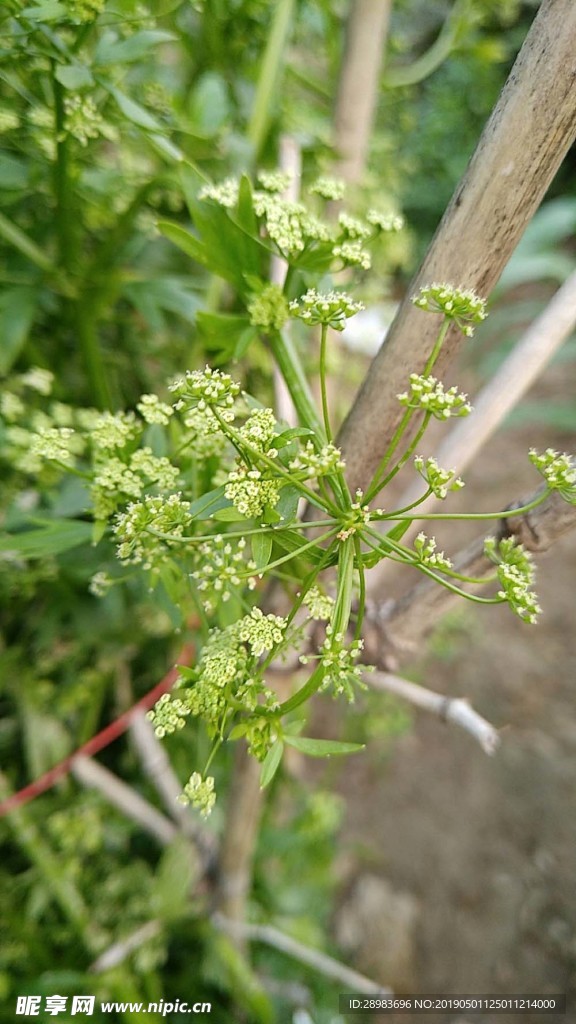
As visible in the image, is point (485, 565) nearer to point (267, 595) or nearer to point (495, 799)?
point (267, 595)

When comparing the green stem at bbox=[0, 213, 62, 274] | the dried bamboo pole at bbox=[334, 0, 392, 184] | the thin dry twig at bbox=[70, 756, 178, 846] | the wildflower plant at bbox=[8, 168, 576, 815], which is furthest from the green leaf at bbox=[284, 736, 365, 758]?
the dried bamboo pole at bbox=[334, 0, 392, 184]

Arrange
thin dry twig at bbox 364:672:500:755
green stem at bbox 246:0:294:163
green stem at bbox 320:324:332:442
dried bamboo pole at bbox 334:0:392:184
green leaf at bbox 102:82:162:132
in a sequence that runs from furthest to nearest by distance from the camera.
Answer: dried bamboo pole at bbox 334:0:392:184 < green stem at bbox 246:0:294:163 < thin dry twig at bbox 364:672:500:755 < green leaf at bbox 102:82:162:132 < green stem at bbox 320:324:332:442

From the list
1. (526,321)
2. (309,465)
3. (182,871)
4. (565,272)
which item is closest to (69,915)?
(182,871)

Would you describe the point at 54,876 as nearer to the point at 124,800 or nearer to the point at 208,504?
the point at 124,800

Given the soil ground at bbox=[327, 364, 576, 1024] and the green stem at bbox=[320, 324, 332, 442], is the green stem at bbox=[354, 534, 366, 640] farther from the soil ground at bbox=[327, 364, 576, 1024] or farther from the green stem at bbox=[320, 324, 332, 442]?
the soil ground at bbox=[327, 364, 576, 1024]

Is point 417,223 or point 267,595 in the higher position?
point 417,223

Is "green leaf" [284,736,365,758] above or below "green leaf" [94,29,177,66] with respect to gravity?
below

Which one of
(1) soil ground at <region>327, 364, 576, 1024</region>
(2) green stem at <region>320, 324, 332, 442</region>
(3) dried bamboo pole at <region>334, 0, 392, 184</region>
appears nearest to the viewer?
(2) green stem at <region>320, 324, 332, 442</region>
